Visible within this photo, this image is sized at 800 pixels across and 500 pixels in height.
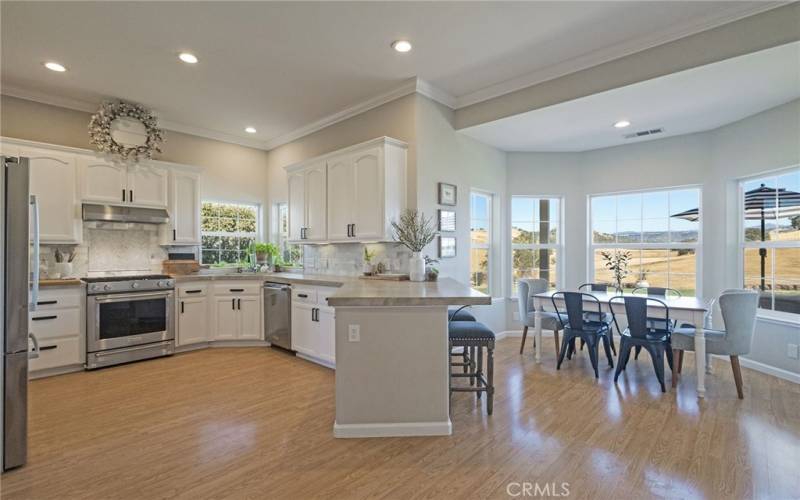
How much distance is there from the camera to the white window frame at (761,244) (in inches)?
158

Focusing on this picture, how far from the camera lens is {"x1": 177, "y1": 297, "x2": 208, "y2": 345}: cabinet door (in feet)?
15.8

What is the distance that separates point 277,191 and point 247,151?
31.3 inches

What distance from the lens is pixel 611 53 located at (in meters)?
3.51

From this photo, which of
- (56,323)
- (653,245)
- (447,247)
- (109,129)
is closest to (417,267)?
(447,247)

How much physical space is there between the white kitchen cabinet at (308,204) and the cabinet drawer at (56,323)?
8.13 ft

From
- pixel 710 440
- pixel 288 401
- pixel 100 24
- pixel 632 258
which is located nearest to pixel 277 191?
pixel 100 24

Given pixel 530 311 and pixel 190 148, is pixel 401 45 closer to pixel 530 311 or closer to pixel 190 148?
pixel 530 311

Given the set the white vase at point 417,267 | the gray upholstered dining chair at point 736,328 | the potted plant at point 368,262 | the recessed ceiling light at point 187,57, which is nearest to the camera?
the gray upholstered dining chair at point 736,328

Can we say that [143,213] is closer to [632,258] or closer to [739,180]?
[632,258]

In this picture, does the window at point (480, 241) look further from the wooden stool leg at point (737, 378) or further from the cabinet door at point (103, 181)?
the cabinet door at point (103, 181)

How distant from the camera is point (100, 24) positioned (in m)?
3.13

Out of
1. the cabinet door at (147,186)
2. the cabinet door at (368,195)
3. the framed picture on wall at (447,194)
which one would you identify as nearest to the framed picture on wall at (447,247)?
the framed picture on wall at (447,194)

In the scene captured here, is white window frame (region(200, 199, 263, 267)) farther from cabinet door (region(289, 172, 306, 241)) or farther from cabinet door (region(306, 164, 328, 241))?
cabinet door (region(306, 164, 328, 241))

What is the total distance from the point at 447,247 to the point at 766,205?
351 cm
